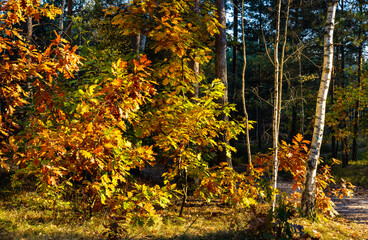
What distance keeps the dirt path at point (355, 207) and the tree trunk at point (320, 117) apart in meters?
2.85

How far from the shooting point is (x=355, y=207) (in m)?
9.29

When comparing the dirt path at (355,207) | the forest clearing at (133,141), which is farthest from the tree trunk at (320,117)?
the dirt path at (355,207)

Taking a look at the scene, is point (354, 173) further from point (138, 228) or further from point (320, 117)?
point (138, 228)

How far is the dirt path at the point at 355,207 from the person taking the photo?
7.99 m

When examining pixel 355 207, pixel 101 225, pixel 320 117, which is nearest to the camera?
pixel 101 225

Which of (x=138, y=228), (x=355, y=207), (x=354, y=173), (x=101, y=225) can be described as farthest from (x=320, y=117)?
(x=354, y=173)

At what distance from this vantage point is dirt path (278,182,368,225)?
314 inches

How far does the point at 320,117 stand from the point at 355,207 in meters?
5.59

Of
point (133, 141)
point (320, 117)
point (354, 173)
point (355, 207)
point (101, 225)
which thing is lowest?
point (355, 207)

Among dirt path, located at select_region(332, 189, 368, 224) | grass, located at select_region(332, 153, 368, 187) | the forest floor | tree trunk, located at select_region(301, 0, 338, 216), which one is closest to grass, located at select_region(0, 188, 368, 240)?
the forest floor

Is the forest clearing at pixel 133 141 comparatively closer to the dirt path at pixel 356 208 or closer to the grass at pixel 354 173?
the dirt path at pixel 356 208

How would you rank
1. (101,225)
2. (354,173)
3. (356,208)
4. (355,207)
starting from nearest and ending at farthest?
(101,225), (356,208), (355,207), (354,173)

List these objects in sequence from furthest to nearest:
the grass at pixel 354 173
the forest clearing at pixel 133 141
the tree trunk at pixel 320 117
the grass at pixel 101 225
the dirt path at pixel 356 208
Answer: the grass at pixel 354 173, the dirt path at pixel 356 208, the tree trunk at pixel 320 117, the grass at pixel 101 225, the forest clearing at pixel 133 141

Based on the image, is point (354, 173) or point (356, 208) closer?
point (356, 208)
